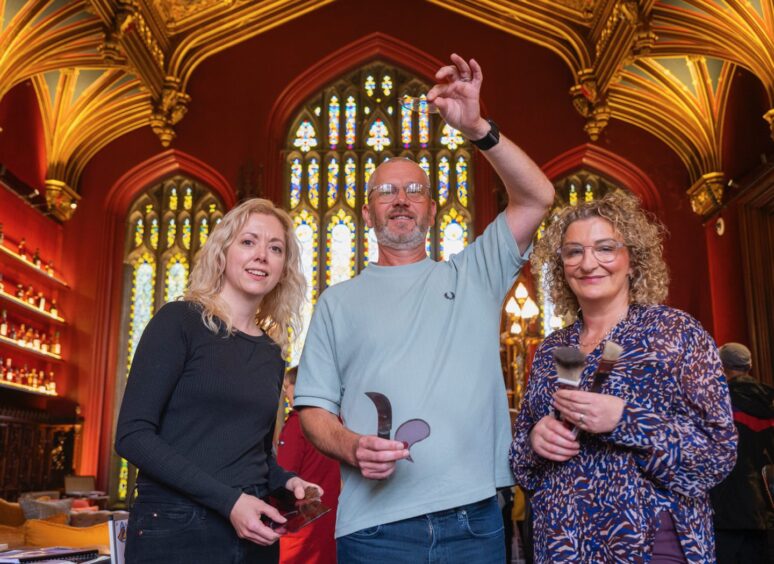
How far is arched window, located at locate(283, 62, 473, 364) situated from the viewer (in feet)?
37.6

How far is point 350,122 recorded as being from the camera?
12.0m

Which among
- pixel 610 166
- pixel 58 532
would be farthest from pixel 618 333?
pixel 610 166

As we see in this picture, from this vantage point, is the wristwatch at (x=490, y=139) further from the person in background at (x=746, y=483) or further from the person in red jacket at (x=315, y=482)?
the person in background at (x=746, y=483)

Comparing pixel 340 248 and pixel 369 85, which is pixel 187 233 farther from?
pixel 369 85

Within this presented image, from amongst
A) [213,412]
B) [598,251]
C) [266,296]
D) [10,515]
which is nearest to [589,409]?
[598,251]

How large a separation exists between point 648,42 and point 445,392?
27.1 feet

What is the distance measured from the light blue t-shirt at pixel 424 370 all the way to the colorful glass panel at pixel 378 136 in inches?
390

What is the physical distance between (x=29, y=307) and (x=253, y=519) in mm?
9236

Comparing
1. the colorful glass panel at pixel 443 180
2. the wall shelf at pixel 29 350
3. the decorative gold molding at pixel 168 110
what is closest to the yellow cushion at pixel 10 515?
the wall shelf at pixel 29 350

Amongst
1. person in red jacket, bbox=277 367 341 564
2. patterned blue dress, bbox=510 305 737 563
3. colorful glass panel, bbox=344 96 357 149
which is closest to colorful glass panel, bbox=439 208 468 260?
colorful glass panel, bbox=344 96 357 149

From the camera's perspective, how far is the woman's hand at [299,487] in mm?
1804

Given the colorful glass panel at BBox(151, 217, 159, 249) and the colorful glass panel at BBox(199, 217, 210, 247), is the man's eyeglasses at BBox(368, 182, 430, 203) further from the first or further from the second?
the colorful glass panel at BBox(151, 217, 159, 249)

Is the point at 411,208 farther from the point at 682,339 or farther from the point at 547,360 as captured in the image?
the point at 682,339

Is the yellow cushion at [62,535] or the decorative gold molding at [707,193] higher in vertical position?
the decorative gold molding at [707,193]
